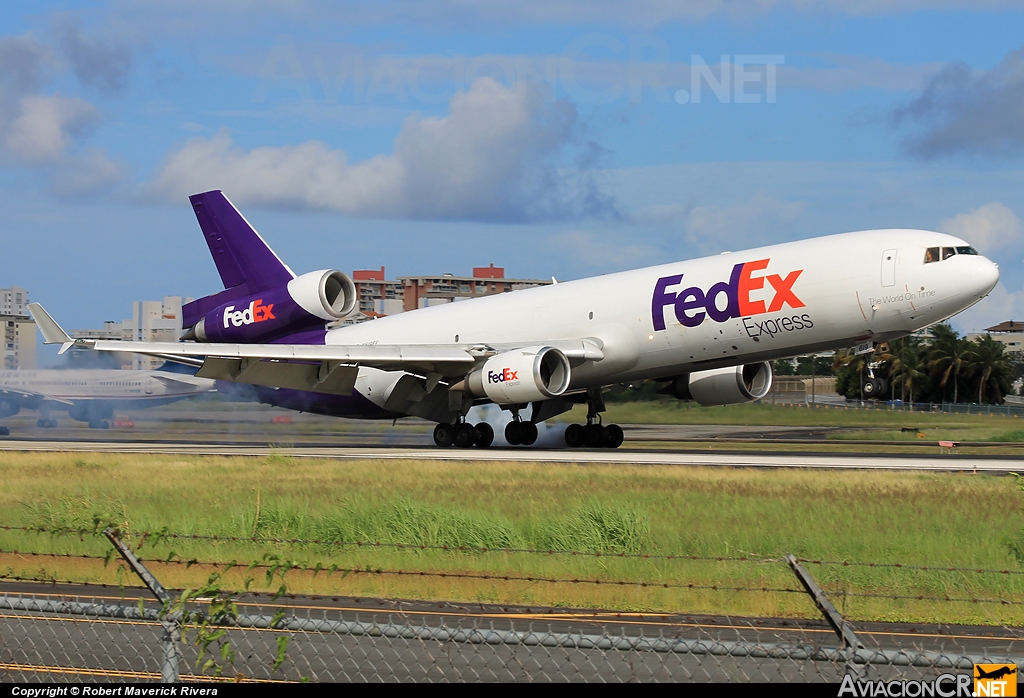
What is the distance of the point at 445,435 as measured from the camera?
34.8 meters

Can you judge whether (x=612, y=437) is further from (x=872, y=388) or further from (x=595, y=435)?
(x=872, y=388)

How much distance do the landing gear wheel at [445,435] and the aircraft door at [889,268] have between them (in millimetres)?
14149

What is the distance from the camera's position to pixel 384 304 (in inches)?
4786

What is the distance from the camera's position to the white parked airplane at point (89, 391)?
53.9 m

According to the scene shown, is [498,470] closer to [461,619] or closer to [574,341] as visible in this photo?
[574,341]

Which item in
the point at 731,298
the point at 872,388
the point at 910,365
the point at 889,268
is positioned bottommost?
the point at 910,365

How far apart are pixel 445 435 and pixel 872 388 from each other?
13.5 m

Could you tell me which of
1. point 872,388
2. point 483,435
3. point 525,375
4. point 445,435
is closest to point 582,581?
point 872,388

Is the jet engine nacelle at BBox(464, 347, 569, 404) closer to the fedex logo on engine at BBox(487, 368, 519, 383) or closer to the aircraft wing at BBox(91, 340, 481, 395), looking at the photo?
the fedex logo on engine at BBox(487, 368, 519, 383)

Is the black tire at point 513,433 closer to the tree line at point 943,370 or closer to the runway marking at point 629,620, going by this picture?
the runway marking at point 629,620

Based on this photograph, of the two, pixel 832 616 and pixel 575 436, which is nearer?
pixel 832 616

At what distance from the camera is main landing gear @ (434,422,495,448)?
113 ft

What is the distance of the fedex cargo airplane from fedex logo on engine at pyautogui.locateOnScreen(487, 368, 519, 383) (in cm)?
9

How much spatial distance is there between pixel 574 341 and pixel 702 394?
518 cm
